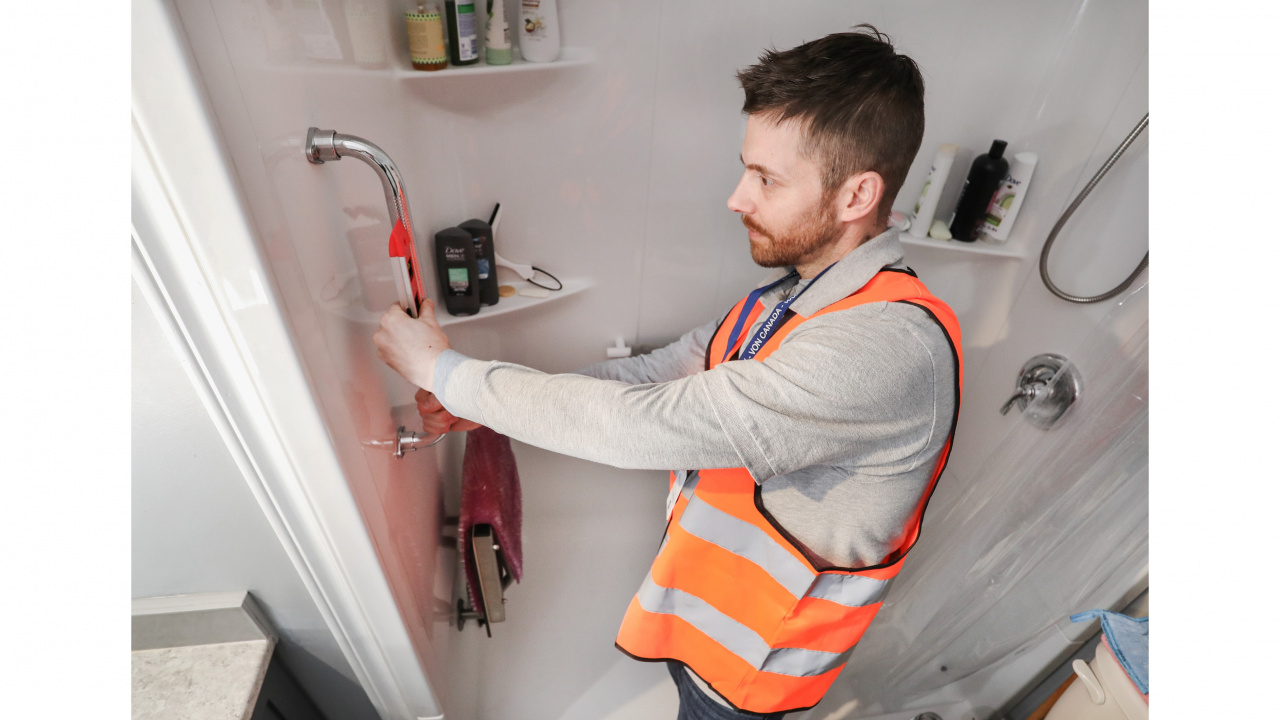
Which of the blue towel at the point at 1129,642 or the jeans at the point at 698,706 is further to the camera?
the jeans at the point at 698,706

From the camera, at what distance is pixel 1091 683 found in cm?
117

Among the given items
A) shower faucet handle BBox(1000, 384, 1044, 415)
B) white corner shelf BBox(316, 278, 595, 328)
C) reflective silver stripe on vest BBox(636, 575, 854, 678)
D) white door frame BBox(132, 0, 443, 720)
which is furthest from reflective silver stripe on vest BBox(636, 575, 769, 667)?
shower faucet handle BBox(1000, 384, 1044, 415)

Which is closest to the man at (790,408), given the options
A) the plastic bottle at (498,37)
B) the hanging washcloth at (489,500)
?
the hanging washcloth at (489,500)

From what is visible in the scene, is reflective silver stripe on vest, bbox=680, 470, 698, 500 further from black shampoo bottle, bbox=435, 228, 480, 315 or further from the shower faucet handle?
the shower faucet handle

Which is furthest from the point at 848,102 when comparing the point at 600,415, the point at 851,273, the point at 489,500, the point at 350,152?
the point at 489,500

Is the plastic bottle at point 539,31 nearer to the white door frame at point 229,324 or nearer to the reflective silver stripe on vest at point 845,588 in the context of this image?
the white door frame at point 229,324

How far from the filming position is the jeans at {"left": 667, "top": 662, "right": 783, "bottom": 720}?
1.21 m

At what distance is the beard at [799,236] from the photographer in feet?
3.21

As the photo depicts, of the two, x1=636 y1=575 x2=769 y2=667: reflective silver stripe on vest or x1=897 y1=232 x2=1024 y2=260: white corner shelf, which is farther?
x1=897 y1=232 x2=1024 y2=260: white corner shelf

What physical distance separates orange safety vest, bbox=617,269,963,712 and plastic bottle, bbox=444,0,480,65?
30.3 inches

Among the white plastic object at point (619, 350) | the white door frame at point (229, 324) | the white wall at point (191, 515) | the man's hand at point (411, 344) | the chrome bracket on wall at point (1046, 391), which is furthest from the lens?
the white plastic object at point (619, 350)

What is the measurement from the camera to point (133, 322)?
65cm

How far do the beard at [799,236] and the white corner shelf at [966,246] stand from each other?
0.68m
